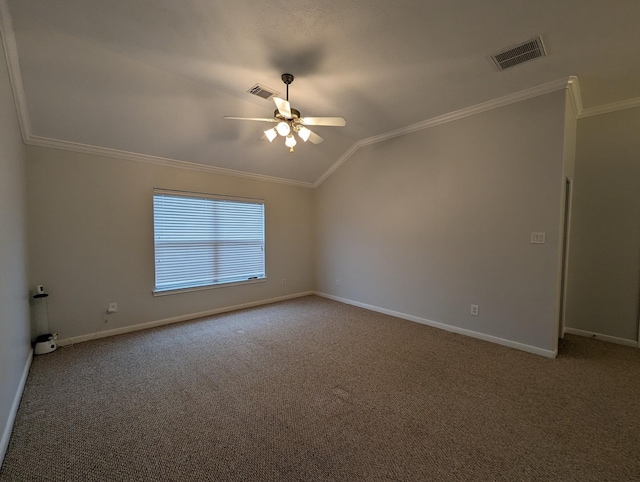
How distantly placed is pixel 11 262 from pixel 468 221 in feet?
15.0

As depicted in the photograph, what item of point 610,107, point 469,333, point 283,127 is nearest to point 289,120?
point 283,127

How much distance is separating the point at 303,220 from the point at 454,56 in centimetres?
377

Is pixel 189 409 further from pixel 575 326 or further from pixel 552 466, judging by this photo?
pixel 575 326

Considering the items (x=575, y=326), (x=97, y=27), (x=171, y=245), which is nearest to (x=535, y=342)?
(x=575, y=326)

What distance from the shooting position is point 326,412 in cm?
203

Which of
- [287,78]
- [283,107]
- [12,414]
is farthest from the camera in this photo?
[287,78]

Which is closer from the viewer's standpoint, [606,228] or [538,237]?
[538,237]

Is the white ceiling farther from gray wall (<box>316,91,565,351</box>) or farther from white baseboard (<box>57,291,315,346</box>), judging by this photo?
white baseboard (<box>57,291,315,346</box>)

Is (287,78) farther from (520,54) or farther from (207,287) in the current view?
(207,287)

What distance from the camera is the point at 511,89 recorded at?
9.75ft

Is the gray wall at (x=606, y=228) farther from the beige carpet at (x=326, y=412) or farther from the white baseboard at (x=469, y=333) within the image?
the white baseboard at (x=469, y=333)

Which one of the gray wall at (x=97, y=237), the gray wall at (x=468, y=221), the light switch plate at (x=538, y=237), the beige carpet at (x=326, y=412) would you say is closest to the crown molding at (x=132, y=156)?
the gray wall at (x=97, y=237)

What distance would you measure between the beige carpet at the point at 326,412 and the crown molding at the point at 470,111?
9.48ft

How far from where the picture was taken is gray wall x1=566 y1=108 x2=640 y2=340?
327 cm
